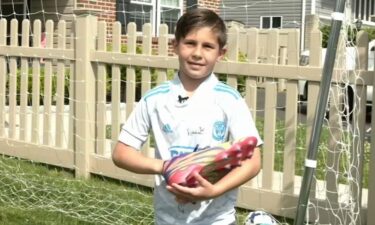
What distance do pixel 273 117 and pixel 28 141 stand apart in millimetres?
3200

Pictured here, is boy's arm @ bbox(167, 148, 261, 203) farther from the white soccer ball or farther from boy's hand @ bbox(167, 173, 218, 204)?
the white soccer ball

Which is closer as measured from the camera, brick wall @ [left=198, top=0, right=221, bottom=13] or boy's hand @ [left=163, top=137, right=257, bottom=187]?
boy's hand @ [left=163, top=137, right=257, bottom=187]

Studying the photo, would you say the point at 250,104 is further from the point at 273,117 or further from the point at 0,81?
the point at 0,81

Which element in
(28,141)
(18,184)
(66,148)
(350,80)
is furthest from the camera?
(28,141)

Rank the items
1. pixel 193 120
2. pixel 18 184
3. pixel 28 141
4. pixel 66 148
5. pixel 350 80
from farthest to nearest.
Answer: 1. pixel 28 141
2. pixel 66 148
3. pixel 18 184
4. pixel 350 80
5. pixel 193 120

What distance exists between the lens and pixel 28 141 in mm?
6906

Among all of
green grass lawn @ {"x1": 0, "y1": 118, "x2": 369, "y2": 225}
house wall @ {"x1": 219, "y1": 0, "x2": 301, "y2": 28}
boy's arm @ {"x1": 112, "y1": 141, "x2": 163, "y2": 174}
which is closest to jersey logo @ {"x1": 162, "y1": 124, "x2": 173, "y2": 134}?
boy's arm @ {"x1": 112, "y1": 141, "x2": 163, "y2": 174}

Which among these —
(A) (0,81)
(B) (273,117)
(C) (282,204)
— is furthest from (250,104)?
(A) (0,81)

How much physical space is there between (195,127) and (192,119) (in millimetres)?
32

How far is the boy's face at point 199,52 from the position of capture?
220 cm

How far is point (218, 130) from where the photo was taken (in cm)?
225

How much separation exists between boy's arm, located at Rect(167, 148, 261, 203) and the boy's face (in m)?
0.35

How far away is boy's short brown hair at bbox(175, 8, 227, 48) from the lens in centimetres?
221

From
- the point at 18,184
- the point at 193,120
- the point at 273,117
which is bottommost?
the point at 18,184
